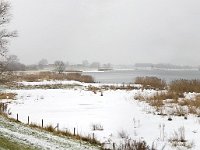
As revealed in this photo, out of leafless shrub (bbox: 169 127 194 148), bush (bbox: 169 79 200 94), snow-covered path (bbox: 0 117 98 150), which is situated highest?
bush (bbox: 169 79 200 94)

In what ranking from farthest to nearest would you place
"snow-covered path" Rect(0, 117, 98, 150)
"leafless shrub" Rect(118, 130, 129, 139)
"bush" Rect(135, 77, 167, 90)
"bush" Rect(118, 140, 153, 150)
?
"bush" Rect(135, 77, 167, 90) < "leafless shrub" Rect(118, 130, 129, 139) < "bush" Rect(118, 140, 153, 150) < "snow-covered path" Rect(0, 117, 98, 150)

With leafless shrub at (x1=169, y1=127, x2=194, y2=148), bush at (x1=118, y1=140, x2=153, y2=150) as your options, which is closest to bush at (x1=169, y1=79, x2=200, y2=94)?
leafless shrub at (x1=169, y1=127, x2=194, y2=148)

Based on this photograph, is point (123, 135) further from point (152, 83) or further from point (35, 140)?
point (152, 83)

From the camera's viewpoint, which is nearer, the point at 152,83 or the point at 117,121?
the point at 117,121

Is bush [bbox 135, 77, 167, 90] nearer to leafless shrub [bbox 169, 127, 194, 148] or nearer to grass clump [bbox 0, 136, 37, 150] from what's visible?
leafless shrub [bbox 169, 127, 194, 148]

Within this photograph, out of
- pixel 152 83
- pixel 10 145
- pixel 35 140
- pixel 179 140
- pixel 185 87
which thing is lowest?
pixel 179 140

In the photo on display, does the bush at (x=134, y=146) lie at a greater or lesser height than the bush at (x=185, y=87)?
lesser

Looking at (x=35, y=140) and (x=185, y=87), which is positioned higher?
(x=185, y=87)

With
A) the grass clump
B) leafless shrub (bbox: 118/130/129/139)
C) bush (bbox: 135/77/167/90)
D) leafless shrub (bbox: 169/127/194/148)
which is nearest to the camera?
the grass clump

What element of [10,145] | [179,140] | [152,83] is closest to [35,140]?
[10,145]

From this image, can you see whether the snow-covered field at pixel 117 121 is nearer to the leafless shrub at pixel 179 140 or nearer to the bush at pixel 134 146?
the leafless shrub at pixel 179 140

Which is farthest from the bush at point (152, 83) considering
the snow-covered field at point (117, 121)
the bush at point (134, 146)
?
the bush at point (134, 146)

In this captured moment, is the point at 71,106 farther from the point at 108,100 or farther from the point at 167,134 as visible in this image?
the point at 167,134

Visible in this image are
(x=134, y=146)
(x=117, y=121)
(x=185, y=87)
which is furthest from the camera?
(x=185, y=87)
